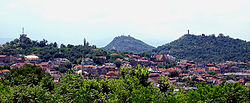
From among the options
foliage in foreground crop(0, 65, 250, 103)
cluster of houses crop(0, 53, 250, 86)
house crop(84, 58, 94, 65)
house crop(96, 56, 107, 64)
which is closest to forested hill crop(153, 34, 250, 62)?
cluster of houses crop(0, 53, 250, 86)

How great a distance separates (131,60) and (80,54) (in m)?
22.5

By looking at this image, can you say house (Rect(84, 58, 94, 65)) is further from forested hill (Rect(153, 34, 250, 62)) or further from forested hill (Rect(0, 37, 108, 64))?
forested hill (Rect(153, 34, 250, 62))

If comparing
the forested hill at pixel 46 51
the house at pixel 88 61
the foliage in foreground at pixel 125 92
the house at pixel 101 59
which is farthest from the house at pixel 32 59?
the foliage in foreground at pixel 125 92

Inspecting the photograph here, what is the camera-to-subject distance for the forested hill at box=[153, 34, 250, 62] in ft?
484

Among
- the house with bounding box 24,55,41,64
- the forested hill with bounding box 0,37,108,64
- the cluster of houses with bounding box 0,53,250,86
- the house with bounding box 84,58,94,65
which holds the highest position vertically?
the forested hill with bounding box 0,37,108,64

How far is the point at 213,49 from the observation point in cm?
16888

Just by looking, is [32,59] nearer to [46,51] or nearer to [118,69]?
[46,51]

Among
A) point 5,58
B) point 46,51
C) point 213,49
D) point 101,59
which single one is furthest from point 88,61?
point 213,49

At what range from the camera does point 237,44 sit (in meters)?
177

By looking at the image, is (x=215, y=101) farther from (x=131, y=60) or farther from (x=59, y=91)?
(x=131, y=60)

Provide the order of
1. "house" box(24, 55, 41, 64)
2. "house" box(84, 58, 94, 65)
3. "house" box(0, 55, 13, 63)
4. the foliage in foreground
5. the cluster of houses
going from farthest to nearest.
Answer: "house" box(84, 58, 94, 65), "house" box(24, 55, 41, 64), "house" box(0, 55, 13, 63), the cluster of houses, the foliage in foreground

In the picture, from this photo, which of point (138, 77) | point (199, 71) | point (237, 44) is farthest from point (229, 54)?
point (138, 77)

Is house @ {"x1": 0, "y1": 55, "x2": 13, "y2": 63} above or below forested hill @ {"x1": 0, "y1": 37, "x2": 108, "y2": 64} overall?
below

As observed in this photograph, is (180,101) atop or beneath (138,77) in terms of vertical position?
beneath
